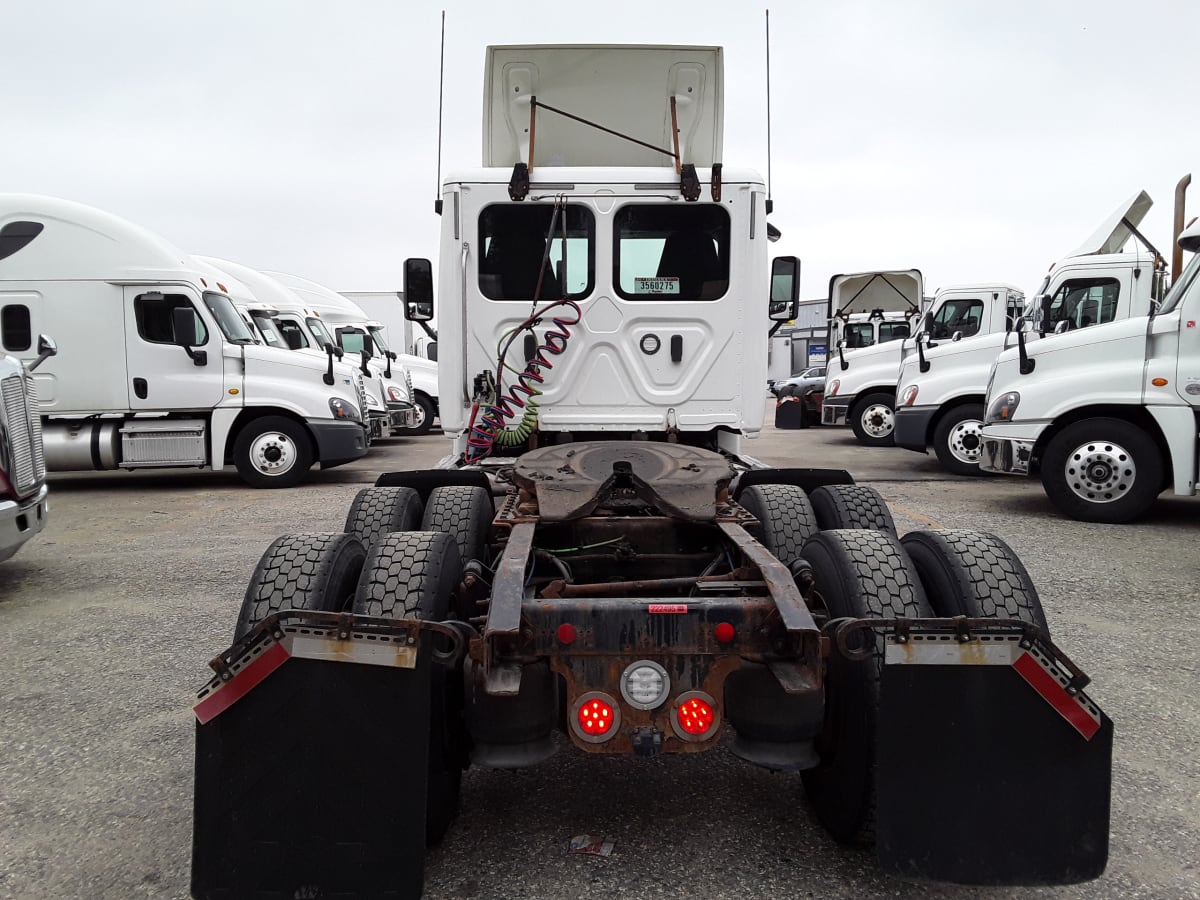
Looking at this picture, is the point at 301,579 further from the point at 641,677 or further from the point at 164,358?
the point at 164,358

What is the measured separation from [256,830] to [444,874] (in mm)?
600

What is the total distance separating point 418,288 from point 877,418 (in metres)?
11.3

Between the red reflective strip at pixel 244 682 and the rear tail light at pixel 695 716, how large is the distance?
955 millimetres

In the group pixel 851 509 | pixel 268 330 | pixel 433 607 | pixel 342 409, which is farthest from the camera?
pixel 268 330

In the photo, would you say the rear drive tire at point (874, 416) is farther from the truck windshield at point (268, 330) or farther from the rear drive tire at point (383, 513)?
the rear drive tire at point (383, 513)

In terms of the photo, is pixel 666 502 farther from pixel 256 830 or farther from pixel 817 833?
pixel 256 830

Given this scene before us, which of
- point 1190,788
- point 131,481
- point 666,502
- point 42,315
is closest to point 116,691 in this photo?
point 666,502

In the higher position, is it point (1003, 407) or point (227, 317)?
point (227, 317)

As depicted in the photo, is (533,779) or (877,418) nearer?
(533,779)

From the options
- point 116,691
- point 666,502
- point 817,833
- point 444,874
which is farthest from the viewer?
point 116,691

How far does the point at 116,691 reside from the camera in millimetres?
3688

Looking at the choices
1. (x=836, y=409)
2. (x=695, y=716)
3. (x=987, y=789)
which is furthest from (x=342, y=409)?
(x=987, y=789)

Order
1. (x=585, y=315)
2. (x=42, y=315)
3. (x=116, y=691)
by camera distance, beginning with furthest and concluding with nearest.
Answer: (x=42, y=315) → (x=585, y=315) → (x=116, y=691)

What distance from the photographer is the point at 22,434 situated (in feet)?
17.4
